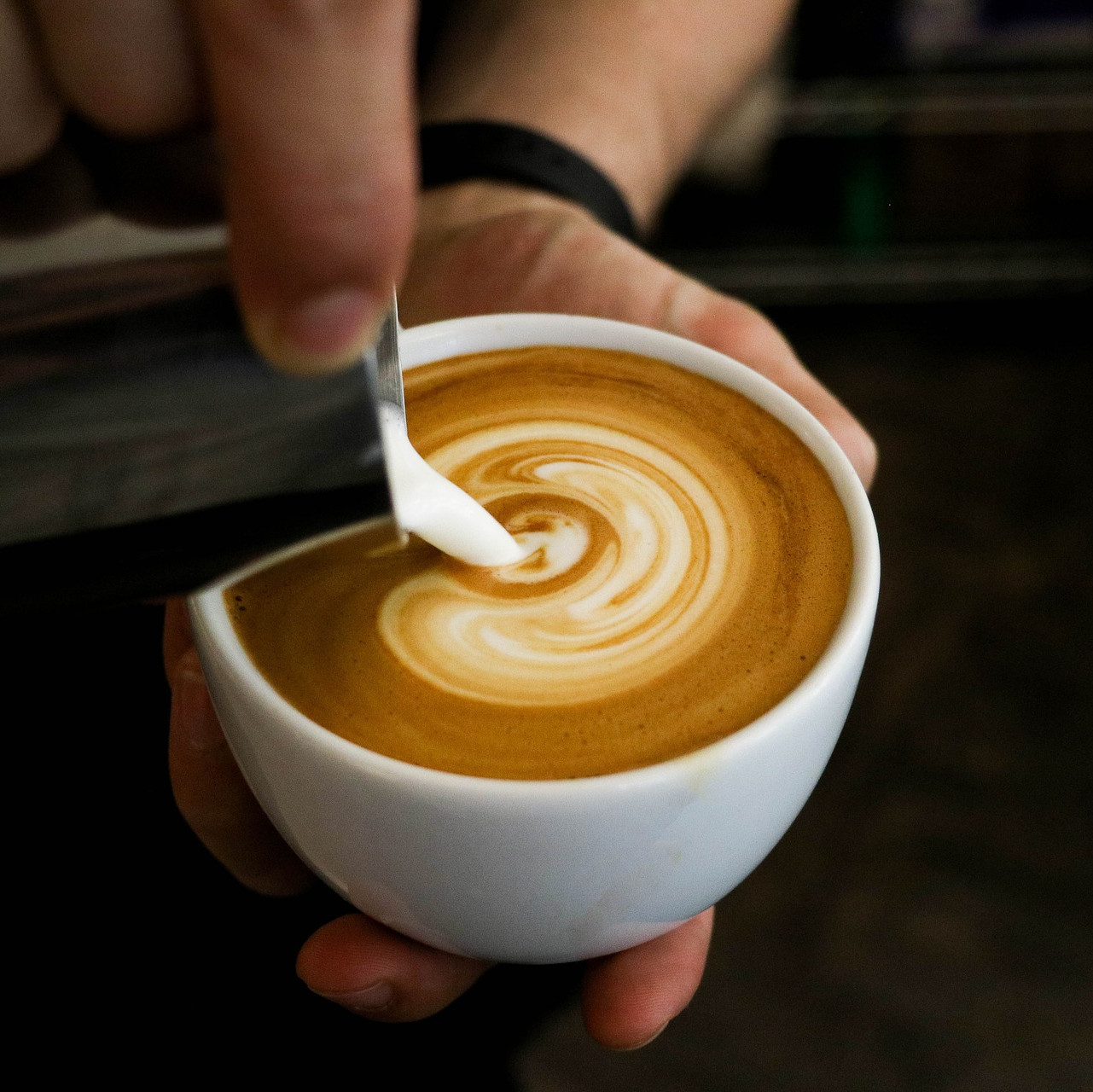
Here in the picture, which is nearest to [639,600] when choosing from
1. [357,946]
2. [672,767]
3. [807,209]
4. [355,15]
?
[672,767]

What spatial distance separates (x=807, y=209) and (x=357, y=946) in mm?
2470

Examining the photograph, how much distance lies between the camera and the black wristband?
1.44 meters

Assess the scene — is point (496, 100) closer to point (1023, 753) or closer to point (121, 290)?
point (121, 290)

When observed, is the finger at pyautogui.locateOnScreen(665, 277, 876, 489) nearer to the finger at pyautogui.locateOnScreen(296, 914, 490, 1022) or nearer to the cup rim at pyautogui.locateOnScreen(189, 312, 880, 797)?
the cup rim at pyautogui.locateOnScreen(189, 312, 880, 797)

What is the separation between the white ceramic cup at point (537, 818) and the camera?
0.65 metres

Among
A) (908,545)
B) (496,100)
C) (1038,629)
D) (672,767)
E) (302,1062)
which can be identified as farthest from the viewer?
(908,545)

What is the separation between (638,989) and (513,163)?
955mm

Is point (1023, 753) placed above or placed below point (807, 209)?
below

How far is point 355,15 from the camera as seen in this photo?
17.6 inches

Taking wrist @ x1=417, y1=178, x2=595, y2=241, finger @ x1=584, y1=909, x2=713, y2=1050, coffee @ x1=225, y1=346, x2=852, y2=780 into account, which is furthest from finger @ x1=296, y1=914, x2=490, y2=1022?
wrist @ x1=417, y1=178, x2=595, y2=241

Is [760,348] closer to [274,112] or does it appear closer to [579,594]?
[579,594]

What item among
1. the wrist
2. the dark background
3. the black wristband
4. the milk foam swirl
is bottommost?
the dark background

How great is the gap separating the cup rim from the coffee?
1 cm

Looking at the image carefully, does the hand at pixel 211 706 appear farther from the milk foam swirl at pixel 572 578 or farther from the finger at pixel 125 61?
the finger at pixel 125 61
